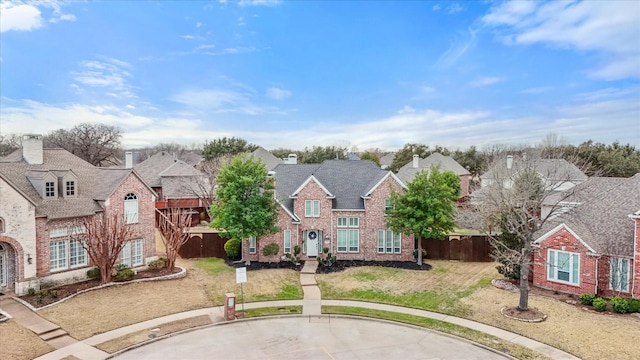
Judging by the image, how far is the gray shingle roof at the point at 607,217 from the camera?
834 inches

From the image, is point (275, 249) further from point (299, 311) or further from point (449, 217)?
point (449, 217)

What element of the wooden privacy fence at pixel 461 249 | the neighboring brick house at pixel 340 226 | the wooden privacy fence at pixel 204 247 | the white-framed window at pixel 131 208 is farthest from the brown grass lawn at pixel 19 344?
the wooden privacy fence at pixel 461 249

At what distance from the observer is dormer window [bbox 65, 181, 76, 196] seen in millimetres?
24391

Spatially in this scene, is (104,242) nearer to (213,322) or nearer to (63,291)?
(63,291)

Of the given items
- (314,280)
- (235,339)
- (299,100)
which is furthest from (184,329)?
(299,100)

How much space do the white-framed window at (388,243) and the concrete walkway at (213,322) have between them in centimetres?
799

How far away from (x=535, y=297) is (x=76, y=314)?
Result: 76.2 ft

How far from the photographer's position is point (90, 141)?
71562mm

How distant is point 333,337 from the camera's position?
16766 mm

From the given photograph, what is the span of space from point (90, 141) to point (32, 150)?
169ft

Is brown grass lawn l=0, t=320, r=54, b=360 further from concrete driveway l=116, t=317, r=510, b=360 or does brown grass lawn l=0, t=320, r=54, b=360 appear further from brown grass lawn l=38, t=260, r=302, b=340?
concrete driveway l=116, t=317, r=510, b=360

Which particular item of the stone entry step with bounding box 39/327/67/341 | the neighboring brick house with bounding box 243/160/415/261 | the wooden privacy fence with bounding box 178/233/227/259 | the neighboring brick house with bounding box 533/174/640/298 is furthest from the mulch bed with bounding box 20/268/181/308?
the neighboring brick house with bounding box 533/174/640/298

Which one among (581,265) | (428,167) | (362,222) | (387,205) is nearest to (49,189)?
(362,222)

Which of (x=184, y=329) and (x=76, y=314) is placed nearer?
(x=184, y=329)
